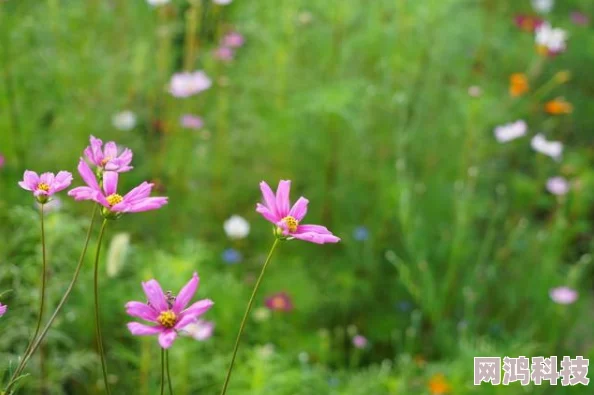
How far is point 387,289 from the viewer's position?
7.95ft

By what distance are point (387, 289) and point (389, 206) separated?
257 millimetres

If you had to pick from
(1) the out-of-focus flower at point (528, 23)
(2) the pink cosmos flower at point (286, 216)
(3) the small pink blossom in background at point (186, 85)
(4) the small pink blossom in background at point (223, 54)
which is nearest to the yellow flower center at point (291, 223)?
(2) the pink cosmos flower at point (286, 216)

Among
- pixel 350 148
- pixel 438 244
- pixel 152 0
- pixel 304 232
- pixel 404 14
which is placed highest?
pixel 404 14

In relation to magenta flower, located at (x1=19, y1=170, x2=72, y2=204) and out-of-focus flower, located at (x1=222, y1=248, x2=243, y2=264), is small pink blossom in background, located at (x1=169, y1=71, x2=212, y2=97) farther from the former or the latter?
magenta flower, located at (x1=19, y1=170, x2=72, y2=204)

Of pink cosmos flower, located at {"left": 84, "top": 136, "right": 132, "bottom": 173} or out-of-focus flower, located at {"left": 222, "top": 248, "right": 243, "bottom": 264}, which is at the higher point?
out-of-focus flower, located at {"left": 222, "top": 248, "right": 243, "bottom": 264}

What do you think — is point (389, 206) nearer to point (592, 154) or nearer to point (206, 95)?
point (206, 95)

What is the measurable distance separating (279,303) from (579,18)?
2.24m

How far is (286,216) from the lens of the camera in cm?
77

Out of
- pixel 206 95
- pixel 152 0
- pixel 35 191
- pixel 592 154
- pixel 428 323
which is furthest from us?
pixel 592 154

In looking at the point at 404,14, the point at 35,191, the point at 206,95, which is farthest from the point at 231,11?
the point at 35,191

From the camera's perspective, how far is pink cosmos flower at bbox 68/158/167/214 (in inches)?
28.5

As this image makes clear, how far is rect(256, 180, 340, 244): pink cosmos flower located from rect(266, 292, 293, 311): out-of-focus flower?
1.27m

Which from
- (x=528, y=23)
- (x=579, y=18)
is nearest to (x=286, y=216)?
(x=528, y=23)

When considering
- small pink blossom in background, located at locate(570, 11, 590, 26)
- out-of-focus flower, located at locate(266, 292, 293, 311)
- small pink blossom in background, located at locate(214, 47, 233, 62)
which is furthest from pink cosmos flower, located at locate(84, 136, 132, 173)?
small pink blossom in background, located at locate(570, 11, 590, 26)
